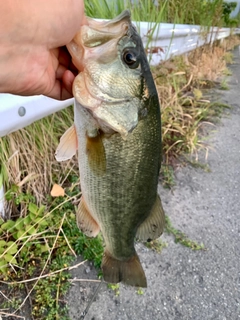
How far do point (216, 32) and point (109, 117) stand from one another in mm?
6087

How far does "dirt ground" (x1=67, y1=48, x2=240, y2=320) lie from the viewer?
2039 mm

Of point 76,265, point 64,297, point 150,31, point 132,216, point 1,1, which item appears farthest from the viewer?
point 150,31

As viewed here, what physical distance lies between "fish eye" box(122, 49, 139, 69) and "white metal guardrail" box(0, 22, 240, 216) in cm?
54

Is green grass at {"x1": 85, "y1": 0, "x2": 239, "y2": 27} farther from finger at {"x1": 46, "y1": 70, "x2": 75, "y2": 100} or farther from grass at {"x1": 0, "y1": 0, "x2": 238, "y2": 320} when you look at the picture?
finger at {"x1": 46, "y1": 70, "x2": 75, "y2": 100}

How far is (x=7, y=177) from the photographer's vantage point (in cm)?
228

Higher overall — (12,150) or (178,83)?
(12,150)

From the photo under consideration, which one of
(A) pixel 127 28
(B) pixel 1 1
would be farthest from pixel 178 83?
(B) pixel 1 1

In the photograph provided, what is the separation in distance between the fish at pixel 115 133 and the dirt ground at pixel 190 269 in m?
0.58

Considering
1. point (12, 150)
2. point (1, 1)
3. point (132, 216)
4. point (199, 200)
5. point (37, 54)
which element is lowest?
point (199, 200)

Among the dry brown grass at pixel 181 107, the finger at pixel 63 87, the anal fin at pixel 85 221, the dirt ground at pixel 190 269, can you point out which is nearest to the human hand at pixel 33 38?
the finger at pixel 63 87

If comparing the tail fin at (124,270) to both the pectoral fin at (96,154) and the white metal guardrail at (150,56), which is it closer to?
the pectoral fin at (96,154)

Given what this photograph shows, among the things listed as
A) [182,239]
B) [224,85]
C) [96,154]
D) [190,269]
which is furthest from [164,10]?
[96,154]

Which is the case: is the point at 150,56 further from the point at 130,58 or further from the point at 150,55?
the point at 130,58

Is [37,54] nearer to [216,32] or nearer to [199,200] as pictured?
[199,200]
